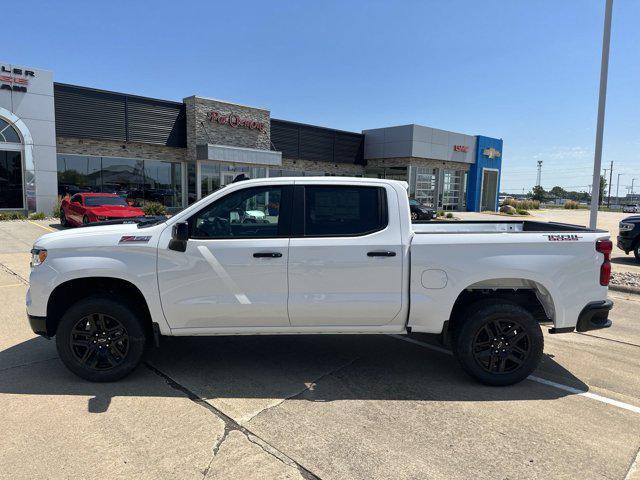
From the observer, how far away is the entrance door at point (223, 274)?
4.07 metres

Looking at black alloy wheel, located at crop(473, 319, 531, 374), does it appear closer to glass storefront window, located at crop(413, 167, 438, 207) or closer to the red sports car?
the red sports car

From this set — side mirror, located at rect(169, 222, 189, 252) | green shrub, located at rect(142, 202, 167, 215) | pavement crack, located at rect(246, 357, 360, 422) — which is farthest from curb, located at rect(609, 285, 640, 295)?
green shrub, located at rect(142, 202, 167, 215)

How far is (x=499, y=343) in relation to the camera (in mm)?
4246

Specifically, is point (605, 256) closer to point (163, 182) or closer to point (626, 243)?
point (626, 243)

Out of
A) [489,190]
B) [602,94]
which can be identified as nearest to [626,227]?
[602,94]

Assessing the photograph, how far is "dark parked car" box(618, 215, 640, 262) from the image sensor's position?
1208 cm

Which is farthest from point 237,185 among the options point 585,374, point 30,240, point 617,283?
point 30,240

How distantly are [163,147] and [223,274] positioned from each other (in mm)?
23193

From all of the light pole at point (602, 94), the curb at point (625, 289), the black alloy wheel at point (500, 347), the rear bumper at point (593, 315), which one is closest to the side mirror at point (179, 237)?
the black alloy wheel at point (500, 347)

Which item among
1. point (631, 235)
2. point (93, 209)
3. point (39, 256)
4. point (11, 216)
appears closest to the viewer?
point (39, 256)

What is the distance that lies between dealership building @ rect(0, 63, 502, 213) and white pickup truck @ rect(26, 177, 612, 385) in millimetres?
19958

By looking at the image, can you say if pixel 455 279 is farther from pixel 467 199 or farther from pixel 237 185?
pixel 467 199

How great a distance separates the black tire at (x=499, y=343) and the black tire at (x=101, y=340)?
300 cm

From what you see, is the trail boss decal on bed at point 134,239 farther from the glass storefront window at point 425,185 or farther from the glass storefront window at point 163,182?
the glass storefront window at point 425,185
